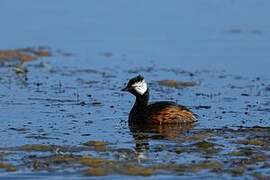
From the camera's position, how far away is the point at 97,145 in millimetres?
13961

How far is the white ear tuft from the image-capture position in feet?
57.4

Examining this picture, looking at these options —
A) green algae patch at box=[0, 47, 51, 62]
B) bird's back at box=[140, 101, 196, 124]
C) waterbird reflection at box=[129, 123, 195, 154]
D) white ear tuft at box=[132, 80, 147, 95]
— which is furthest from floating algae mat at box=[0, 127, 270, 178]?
green algae patch at box=[0, 47, 51, 62]

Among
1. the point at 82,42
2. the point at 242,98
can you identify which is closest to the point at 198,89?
the point at 242,98

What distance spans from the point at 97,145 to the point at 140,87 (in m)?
3.69

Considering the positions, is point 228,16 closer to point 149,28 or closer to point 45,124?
point 149,28

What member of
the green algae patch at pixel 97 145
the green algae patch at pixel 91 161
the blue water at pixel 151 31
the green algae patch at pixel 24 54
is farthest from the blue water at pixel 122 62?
the green algae patch at pixel 91 161

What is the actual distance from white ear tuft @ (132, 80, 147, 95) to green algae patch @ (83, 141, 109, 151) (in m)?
3.43

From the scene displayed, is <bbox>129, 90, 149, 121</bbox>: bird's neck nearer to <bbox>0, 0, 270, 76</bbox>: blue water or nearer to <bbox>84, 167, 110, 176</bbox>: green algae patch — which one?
<bbox>84, 167, 110, 176</bbox>: green algae patch

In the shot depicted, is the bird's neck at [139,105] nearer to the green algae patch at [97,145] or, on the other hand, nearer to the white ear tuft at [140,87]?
the white ear tuft at [140,87]

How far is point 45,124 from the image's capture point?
52.1 ft

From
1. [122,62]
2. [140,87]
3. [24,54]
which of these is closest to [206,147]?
[140,87]

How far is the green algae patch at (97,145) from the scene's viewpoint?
13719 mm

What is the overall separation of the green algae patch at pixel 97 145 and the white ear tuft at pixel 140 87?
343 cm

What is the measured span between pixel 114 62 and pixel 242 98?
17.7 ft
